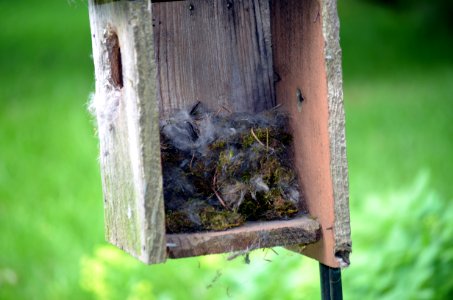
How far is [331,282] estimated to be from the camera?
250cm

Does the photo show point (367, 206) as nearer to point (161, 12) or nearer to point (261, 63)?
point (261, 63)

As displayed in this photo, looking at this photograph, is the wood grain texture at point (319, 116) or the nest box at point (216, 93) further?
the wood grain texture at point (319, 116)

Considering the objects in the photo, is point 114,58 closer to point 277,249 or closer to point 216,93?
point 216,93

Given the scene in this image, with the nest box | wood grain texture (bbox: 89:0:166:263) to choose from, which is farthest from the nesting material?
wood grain texture (bbox: 89:0:166:263)

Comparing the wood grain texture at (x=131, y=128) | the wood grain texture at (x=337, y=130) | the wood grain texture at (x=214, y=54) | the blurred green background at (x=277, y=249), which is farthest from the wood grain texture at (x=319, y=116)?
the wood grain texture at (x=131, y=128)

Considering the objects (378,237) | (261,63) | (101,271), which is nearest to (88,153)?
(101,271)

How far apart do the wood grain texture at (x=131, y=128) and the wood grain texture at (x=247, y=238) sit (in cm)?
10

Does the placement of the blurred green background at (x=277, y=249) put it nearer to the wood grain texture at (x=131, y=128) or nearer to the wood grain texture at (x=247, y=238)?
the wood grain texture at (x=247, y=238)

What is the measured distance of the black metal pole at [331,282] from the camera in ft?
8.15

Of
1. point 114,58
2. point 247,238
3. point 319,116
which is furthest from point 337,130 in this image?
point 114,58

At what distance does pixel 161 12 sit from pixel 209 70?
10.0 inches

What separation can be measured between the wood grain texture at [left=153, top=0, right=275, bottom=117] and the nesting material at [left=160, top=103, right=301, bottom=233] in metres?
0.11

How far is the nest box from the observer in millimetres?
2184

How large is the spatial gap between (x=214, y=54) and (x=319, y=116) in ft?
1.84
